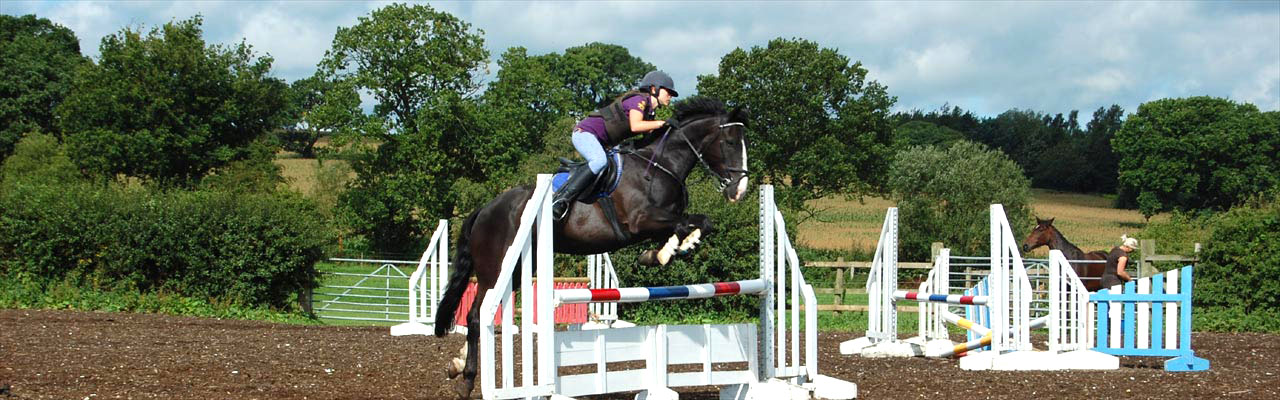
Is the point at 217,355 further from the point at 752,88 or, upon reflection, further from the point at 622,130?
the point at 752,88

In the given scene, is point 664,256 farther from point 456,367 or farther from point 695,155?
point 456,367

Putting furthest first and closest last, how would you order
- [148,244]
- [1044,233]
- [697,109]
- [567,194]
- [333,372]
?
[148,244], [1044,233], [333,372], [697,109], [567,194]

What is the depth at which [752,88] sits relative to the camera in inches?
1494

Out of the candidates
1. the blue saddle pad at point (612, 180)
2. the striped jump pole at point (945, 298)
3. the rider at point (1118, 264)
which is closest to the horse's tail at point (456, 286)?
the blue saddle pad at point (612, 180)

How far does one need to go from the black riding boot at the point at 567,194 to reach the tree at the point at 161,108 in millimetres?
32965

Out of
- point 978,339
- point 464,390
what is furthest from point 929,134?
point 464,390

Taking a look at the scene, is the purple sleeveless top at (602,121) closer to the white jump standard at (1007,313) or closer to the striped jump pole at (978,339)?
the white jump standard at (1007,313)

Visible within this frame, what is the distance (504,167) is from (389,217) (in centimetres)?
A: 465

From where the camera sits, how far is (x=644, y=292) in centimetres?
570

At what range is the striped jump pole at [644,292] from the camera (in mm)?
5418

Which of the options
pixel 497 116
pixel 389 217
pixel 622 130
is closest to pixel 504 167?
pixel 497 116

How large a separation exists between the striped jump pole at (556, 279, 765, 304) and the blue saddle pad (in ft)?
3.04

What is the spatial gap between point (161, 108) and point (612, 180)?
3441 centimetres

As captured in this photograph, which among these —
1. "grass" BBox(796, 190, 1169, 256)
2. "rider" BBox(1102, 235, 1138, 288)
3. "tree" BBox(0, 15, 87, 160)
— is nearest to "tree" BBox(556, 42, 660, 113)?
"grass" BBox(796, 190, 1169, 256)
